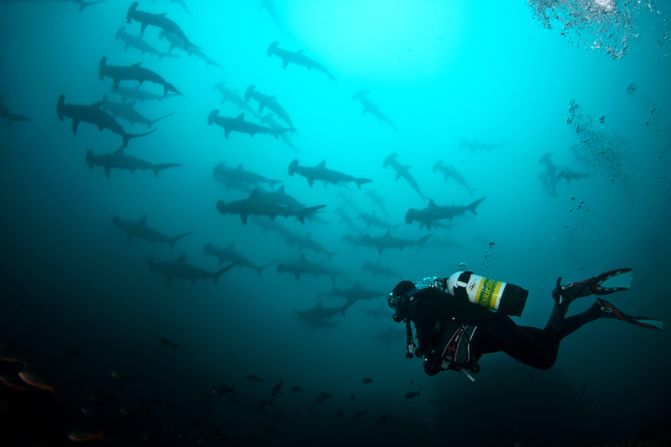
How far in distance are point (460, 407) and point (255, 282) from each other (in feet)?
148

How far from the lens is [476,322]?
482cm

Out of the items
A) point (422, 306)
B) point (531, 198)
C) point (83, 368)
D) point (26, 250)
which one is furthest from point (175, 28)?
point (531, 198)

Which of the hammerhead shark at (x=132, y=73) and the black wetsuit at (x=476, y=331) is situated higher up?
the hammerhead shark at (x=132, y=73)

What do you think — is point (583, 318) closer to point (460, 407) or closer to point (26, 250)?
point (460, 407)

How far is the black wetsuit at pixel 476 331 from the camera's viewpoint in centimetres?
476

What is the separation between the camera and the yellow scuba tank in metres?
4.58

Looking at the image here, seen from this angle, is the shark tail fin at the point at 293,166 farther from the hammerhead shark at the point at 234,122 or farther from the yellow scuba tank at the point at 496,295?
the yellow scuba tank at the point at 496,295

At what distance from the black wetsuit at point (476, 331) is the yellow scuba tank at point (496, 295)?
0.21 meters

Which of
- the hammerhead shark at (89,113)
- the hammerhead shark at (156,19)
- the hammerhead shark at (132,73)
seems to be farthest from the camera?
the hammerhead shark at (156,19)

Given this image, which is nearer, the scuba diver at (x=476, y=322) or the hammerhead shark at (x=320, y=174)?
the scuba diver at (x=476, y=322)

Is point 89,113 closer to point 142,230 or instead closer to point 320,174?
point 142,230

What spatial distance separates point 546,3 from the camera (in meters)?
21.1

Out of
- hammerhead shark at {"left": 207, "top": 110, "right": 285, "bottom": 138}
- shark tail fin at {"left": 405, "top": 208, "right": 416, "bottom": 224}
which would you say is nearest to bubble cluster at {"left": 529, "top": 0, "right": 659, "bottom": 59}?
shark tail fin at {"left": 405, "top": 208, "right": 416, "bottom": 224}

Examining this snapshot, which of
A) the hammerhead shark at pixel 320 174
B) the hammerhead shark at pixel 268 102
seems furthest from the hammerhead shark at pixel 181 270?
the hammerhead shark at pixel 268 102
